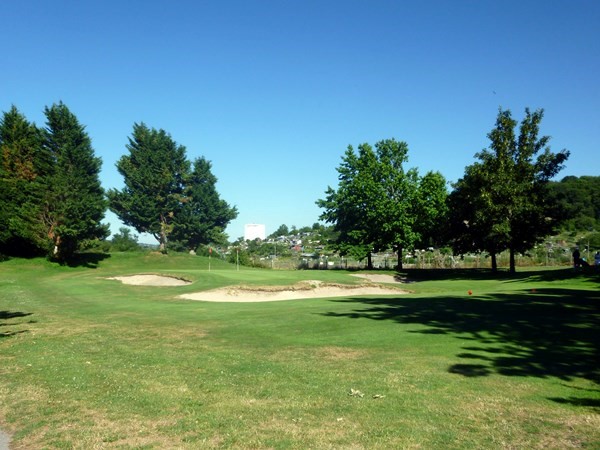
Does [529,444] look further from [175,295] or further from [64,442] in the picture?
[175,295]

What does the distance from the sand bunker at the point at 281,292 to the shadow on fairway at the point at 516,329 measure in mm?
10796

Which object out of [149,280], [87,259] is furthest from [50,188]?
[149,280]

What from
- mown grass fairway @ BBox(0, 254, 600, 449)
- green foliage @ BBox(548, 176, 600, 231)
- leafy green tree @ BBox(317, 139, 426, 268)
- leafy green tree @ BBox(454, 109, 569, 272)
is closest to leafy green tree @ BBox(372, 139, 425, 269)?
leafy green tree @ BBox(317, 139, 426, 268)

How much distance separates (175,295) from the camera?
27156 millimetres

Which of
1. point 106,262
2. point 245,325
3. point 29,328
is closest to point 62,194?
point 106,262

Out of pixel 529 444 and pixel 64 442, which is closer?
pixel 529 444

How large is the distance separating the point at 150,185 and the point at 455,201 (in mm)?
54937

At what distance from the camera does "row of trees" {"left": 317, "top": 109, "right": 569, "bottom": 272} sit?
42344mm

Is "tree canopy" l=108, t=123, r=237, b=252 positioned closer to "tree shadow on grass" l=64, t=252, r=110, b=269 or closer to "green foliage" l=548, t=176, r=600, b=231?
"tree shadow on grass" l=64, t=252, r=110, b=269

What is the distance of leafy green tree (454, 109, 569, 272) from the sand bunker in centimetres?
1584

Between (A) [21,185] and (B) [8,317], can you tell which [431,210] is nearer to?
(B) [8,317]

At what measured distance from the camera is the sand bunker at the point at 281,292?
27.7 meters

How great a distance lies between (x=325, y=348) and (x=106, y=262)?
57828 mm

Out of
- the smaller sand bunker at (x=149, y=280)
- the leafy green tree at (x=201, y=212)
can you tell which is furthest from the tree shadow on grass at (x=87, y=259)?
the leafy green tree at (x=201, y=212)
